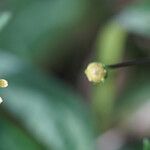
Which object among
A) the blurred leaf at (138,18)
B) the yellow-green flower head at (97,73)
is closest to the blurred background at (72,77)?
the blurred leaf at (138,18)

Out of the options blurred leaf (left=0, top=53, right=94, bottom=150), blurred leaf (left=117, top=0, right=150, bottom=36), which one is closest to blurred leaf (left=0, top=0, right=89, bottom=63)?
blurred leaf (left=0, top=53, right=94, bottom=150)

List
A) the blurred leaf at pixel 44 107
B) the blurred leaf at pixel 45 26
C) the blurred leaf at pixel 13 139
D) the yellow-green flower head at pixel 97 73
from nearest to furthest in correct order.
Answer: the yellow-green flower head at pixel 97 73
the blurred leaf at pixel 13 139
the blurred leaf at pixel 44 107
the blurred leaf at pixel 45 26

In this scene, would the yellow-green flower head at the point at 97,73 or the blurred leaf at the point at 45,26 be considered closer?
the yellow-green flower head at the point at 97,73

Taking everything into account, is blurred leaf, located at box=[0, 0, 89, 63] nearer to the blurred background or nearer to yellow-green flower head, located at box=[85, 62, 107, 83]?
the blurred background

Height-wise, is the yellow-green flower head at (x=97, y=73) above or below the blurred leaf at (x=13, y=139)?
below

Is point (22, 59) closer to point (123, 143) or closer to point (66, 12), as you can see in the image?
point (66, 12)

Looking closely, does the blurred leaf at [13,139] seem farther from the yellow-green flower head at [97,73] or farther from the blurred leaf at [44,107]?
the yellow-green flower head at [97,73]

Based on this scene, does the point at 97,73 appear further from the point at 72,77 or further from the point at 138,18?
the point at 72,77

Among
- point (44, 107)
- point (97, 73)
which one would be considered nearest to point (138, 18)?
point (44, 107)
